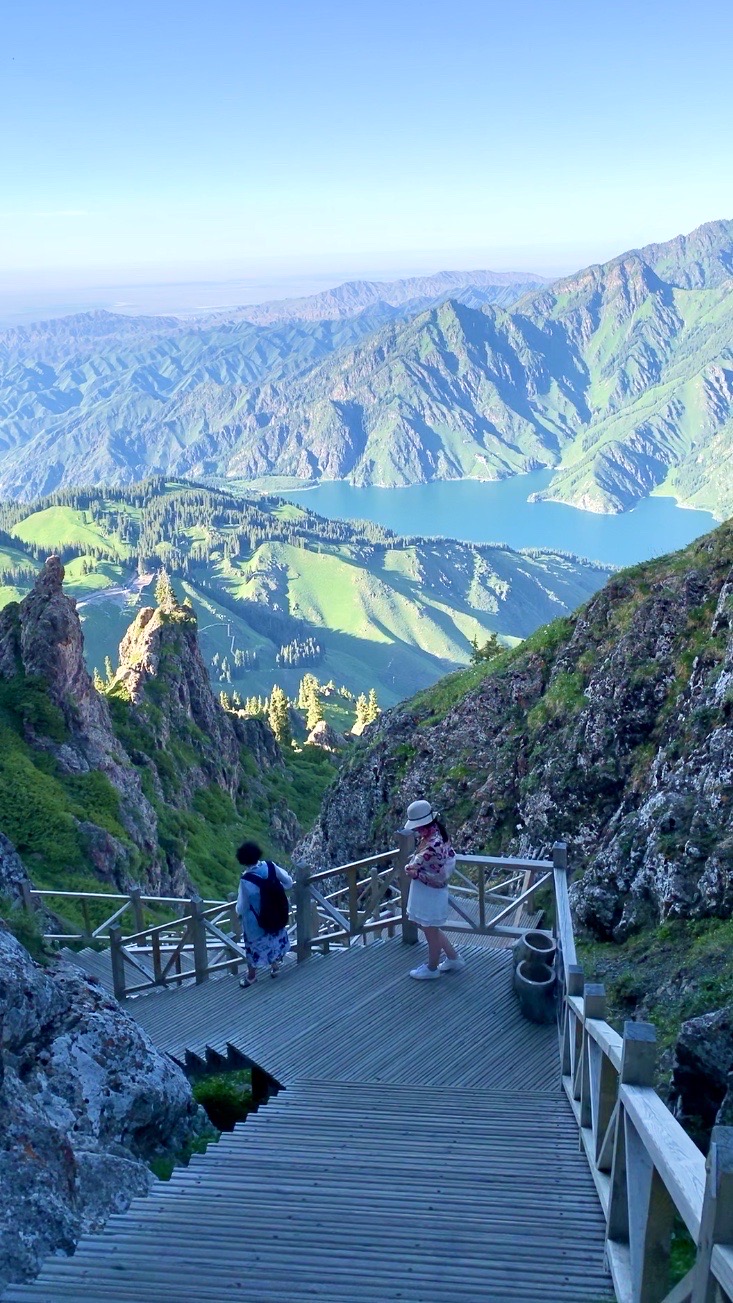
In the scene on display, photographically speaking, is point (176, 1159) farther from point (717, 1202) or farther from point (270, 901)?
point (717, 1202)

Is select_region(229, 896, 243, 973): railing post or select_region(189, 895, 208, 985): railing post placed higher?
select_region(189, 895, 208, 985): railing post

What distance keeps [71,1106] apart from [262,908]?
162 inches

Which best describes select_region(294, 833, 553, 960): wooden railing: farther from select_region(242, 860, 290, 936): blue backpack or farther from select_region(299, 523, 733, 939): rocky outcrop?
select_region(299, 523, 733, 939): rocky outcrop

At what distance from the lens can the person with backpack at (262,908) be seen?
1204 centimetres

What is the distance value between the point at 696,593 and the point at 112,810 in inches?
870

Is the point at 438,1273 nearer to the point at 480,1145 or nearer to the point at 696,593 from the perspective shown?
the point at 480,1145

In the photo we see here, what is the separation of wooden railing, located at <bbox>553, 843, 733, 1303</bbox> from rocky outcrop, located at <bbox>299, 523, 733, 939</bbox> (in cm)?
733

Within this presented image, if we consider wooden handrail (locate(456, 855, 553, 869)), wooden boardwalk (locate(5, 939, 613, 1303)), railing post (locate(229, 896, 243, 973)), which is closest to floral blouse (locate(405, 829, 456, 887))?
wooden handrail (locate(456, 855, 553, 869))

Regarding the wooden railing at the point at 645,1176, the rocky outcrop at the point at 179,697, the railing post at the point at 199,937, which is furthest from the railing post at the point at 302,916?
the rocky outcrop at the point at 179,697

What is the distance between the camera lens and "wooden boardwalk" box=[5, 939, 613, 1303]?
204 inches

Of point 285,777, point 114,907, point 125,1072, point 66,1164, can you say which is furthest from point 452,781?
point 285,777

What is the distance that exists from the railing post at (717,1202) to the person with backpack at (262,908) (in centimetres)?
890

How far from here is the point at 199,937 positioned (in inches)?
544

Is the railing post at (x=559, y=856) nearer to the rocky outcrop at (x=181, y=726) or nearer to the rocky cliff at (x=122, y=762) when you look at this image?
the rocky cliff at (x=122, y=762)
